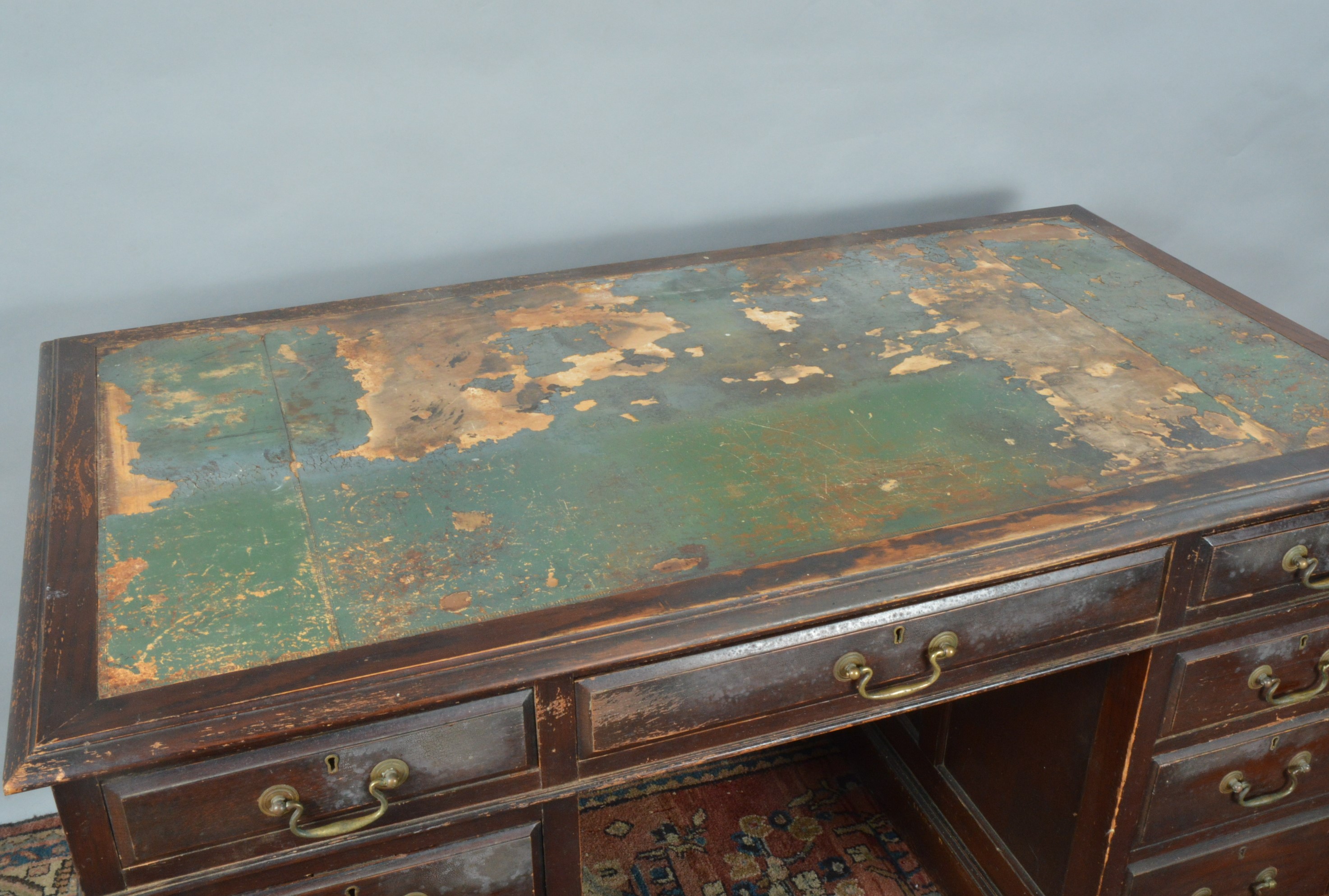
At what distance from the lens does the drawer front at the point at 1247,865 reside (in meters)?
1.70

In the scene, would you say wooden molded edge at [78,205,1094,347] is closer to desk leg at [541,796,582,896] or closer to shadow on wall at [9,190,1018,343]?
shadow on wall at [9,190,1018,343]

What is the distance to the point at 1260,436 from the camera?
4.86ft

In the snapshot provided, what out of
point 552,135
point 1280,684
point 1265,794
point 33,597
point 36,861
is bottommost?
point 36,861

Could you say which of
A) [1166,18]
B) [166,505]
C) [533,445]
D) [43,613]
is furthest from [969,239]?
[43,613]

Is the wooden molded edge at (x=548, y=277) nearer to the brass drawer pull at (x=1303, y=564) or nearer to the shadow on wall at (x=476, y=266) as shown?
the shadow on wall at (x=476, y=266)

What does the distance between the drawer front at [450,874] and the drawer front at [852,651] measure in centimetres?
16

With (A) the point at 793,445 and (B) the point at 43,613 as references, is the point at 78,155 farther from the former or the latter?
(A) the point at 793,445

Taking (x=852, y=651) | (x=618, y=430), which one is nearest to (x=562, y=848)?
(x=852, y=651)

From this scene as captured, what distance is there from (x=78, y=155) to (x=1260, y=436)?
1.80 metres

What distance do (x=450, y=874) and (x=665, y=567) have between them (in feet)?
1.43

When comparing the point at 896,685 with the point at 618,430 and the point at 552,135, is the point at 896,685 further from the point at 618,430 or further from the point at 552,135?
the point at 552,135

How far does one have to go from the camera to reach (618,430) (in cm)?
150

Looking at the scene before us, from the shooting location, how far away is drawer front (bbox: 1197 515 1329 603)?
4.64 ft

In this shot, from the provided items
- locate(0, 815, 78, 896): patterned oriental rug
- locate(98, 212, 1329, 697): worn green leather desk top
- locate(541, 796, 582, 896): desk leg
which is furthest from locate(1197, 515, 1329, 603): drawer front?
locate(0, 815, 78, 896): patterned oriental rug
